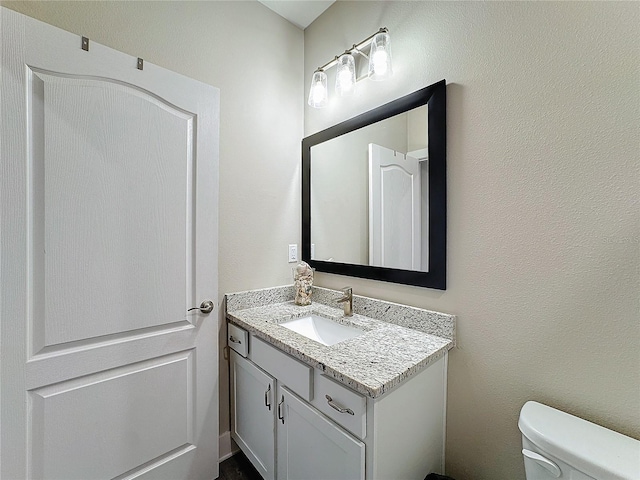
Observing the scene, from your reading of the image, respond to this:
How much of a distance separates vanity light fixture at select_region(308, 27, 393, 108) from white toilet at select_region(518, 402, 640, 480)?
4.92 ft

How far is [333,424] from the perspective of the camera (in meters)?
0.98

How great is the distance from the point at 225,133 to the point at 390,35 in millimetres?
1010

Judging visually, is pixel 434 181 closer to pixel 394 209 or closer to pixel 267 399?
pixel 394 209

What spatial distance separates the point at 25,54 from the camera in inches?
38.3

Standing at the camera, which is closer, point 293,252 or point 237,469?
point 237,469

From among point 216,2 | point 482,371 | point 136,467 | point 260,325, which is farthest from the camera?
point 216,2

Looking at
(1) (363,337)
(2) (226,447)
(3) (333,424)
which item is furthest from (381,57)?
(2) (226,447)

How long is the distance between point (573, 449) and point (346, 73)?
5.72 feet

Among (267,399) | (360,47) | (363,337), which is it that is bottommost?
(267,399)

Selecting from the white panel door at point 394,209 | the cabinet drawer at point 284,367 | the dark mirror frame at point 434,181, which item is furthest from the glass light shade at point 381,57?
the cabinet drawer at point 284,367

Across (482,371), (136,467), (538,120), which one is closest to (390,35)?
(538,120)

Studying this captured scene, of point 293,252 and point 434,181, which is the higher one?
point 434,181

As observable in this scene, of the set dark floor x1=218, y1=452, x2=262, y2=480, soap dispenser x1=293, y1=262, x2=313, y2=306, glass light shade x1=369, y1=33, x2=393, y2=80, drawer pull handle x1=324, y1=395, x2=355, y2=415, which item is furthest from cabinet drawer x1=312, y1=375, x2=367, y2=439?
glass light shade x1=369, y1=33, x2=393, y2=80

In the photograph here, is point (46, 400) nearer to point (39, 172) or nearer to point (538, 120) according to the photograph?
point (39, 172)
